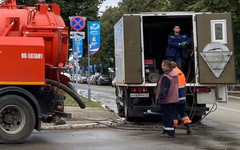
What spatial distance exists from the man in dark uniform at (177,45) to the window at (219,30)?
0.86m

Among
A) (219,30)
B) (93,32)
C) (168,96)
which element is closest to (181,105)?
(168,96)

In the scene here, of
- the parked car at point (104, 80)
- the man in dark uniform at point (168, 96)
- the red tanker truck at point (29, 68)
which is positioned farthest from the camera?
the parked car at point (104, 80)

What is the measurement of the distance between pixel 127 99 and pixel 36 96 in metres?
3.88

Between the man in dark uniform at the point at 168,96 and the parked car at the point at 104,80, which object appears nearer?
the man in dark uniform at the point at 168,96

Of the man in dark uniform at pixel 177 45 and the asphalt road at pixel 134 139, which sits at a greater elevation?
the man in dark uniform at pixel 177 45

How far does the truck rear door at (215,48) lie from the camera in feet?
37.9

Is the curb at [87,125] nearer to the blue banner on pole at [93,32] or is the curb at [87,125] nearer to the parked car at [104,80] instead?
the blue banner on pole at [93,32]

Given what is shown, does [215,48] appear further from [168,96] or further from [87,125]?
[87,125]

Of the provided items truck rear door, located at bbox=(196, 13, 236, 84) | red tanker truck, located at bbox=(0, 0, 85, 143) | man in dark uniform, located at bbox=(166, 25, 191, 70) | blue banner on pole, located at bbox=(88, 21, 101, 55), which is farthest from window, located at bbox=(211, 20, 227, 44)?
blue banner on pole, located at bbox=(88, 21, 101, 55)

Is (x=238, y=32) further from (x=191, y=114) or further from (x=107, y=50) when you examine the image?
(x=107, y=50)

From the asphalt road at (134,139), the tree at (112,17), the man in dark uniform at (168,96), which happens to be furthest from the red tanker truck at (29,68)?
the tree at (112,17)

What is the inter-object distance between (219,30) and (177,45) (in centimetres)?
125

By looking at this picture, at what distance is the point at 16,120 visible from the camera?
8656mm

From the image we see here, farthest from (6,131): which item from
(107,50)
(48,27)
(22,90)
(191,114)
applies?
(107,50)
